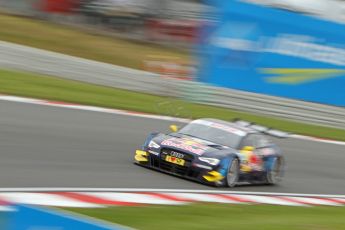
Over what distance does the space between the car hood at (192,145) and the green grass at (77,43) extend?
12410mm

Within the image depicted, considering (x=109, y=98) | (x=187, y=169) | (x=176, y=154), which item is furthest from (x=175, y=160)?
(x=109, y=98)

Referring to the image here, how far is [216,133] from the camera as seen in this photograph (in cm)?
1237

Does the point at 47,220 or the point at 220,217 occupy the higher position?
the point at 47,220

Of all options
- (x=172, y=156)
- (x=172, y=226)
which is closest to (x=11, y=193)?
(x=172, y=226)

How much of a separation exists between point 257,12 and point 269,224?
13.1m

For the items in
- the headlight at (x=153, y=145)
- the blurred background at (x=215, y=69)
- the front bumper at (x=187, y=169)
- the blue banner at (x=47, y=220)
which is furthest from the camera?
the blurred background at (x=215, y=69)

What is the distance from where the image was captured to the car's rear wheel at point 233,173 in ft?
38.9

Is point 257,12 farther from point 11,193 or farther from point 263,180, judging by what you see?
point 11,193

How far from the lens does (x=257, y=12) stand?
69.7 feet

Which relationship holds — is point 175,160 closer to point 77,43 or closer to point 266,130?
point 266,130

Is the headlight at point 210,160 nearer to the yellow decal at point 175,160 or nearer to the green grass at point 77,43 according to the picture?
the yellow decal at point 175,160

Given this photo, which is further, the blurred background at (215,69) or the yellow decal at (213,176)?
the blurred background at (215,69)

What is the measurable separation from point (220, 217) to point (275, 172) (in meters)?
4.46

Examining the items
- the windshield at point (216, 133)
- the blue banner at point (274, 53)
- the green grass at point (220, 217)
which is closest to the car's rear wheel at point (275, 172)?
the windshield at point (216, 133)
